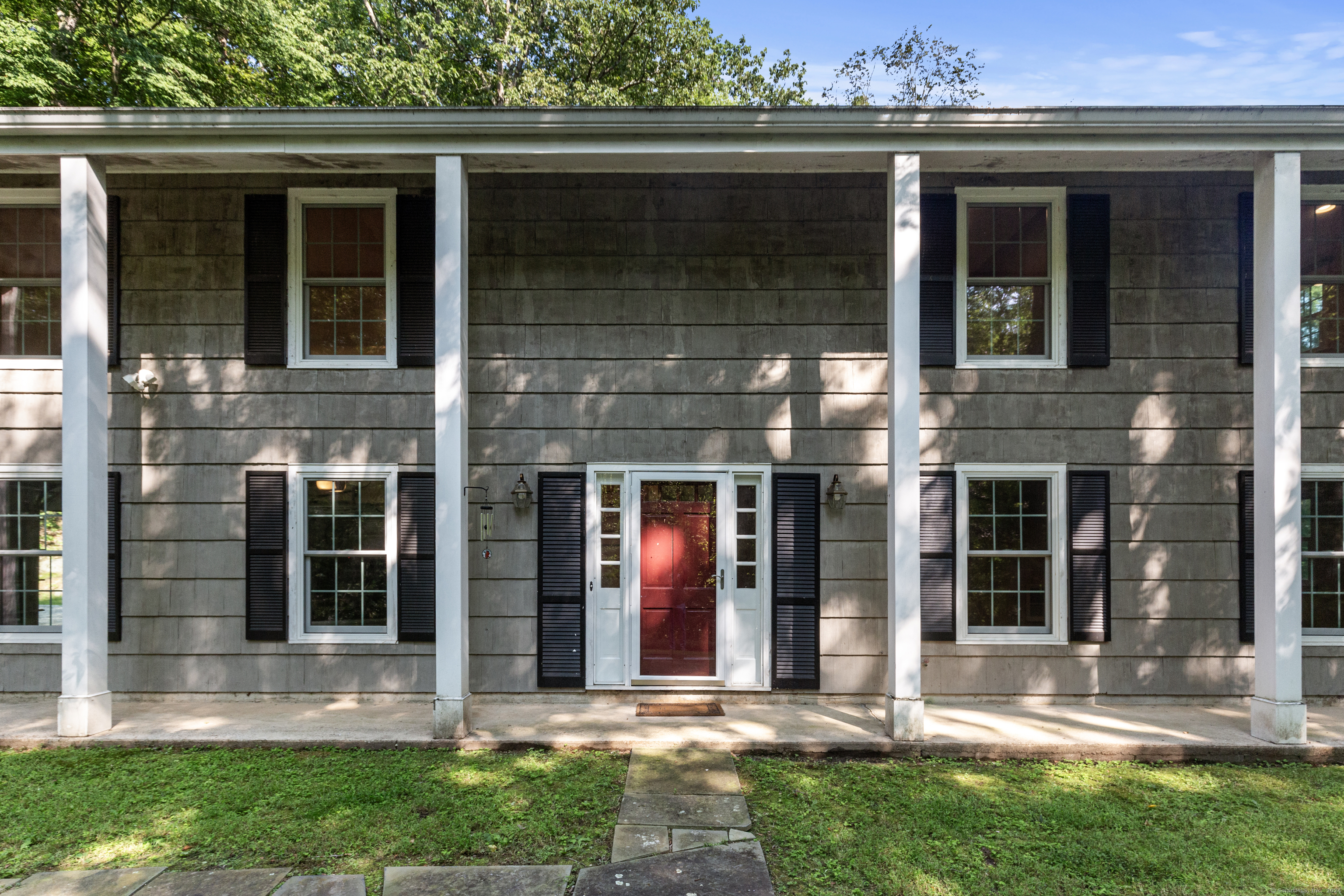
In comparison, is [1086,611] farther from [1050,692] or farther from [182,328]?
[182,328]

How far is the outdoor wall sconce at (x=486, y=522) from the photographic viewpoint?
529cm

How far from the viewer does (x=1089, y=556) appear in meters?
5.30

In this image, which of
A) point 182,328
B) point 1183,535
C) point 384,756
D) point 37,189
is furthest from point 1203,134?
point 37,189

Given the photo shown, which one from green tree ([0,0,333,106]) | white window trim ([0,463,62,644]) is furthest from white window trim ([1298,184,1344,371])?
green tree ([0,0,333,106])

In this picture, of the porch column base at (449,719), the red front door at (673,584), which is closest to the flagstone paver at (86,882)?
the porch column base at (449,719)

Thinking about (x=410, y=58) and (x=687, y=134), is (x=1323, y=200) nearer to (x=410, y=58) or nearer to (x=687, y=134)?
(x=687, y=134)

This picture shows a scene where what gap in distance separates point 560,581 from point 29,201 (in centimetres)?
517

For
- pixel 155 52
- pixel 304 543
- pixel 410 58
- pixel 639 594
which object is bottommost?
pixel 639 594

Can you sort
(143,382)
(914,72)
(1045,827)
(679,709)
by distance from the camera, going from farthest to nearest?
(914,72) → (143,382) → (679,709) → (1045,827)

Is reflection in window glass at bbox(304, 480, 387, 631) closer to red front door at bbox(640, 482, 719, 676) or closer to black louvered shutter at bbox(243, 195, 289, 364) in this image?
black louvered shutter at bbox(243, 195, 289, 364)

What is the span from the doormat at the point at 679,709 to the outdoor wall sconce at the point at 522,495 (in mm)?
1787

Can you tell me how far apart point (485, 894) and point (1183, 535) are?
5.54 metres

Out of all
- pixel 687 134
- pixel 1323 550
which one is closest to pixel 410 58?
pixel 687 134

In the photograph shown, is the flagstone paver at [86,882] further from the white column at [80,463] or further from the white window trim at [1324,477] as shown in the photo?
the white window trim at [1324,477]
